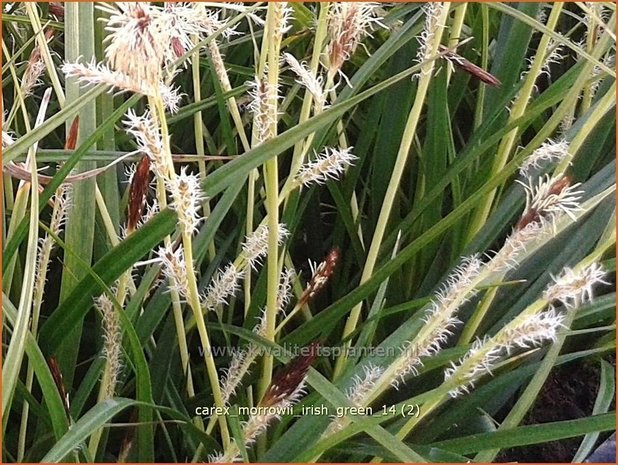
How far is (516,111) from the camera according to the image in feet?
1.42

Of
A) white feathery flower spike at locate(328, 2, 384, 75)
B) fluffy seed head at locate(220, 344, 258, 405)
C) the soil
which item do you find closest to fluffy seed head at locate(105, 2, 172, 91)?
white feathery flower spike at locate(328, 2, 384, 75)

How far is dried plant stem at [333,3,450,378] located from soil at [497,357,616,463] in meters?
0.15

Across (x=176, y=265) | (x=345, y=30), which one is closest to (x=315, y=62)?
(x=345, y=30)

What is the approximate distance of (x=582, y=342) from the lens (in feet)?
1.65

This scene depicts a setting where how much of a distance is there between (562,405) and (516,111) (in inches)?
9.2

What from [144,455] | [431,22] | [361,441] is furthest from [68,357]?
[431,22]

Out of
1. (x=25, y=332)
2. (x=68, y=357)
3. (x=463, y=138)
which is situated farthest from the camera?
(x=463, y=138)

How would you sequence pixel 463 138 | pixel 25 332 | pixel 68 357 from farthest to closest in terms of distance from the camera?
pixel 463 138 → pixel 68 357 → pixel 25 332

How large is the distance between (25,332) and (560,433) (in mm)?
305

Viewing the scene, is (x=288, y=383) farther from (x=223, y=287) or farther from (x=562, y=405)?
(x=562, y=405)

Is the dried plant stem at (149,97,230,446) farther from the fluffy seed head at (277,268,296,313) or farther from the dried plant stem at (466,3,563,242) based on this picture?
the dried plant stem at (466,3,563,242)

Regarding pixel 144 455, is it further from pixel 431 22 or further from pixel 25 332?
pixel 431 22

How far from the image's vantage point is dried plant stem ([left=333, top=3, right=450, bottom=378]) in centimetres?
36

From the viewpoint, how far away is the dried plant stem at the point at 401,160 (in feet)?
1.19
